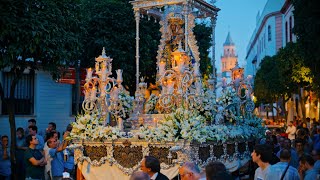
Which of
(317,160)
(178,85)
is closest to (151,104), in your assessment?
(178,85)

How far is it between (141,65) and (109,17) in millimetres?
2912

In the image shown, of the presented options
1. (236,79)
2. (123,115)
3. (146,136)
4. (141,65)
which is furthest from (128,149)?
(141,65)

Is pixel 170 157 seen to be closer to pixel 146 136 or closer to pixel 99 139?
pixel 146 136

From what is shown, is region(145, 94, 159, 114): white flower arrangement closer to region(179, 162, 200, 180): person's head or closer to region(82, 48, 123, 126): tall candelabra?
region(82, 48, 123, 126): tall candelabra

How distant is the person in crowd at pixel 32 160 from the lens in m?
9.43

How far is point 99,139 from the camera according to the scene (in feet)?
39.1

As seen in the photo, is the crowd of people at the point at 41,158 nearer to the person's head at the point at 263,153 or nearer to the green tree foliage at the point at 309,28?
the person's head at the point at 263,153

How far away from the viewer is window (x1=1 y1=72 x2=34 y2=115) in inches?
936

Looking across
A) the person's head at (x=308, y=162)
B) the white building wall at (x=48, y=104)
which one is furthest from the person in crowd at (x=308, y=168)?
the white building wall at (x=48, y=104)

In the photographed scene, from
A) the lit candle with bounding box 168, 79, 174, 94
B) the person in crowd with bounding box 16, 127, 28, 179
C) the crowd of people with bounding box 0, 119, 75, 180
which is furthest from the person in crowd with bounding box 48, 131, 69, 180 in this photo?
the lit candle with bounding box 168, 79, 174, 94

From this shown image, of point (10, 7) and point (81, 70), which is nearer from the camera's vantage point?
point (10, 7)

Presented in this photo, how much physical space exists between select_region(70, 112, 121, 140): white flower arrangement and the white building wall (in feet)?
39.6

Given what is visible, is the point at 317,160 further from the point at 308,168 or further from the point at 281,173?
the point at 281,173

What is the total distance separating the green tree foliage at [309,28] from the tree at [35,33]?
7.18m
